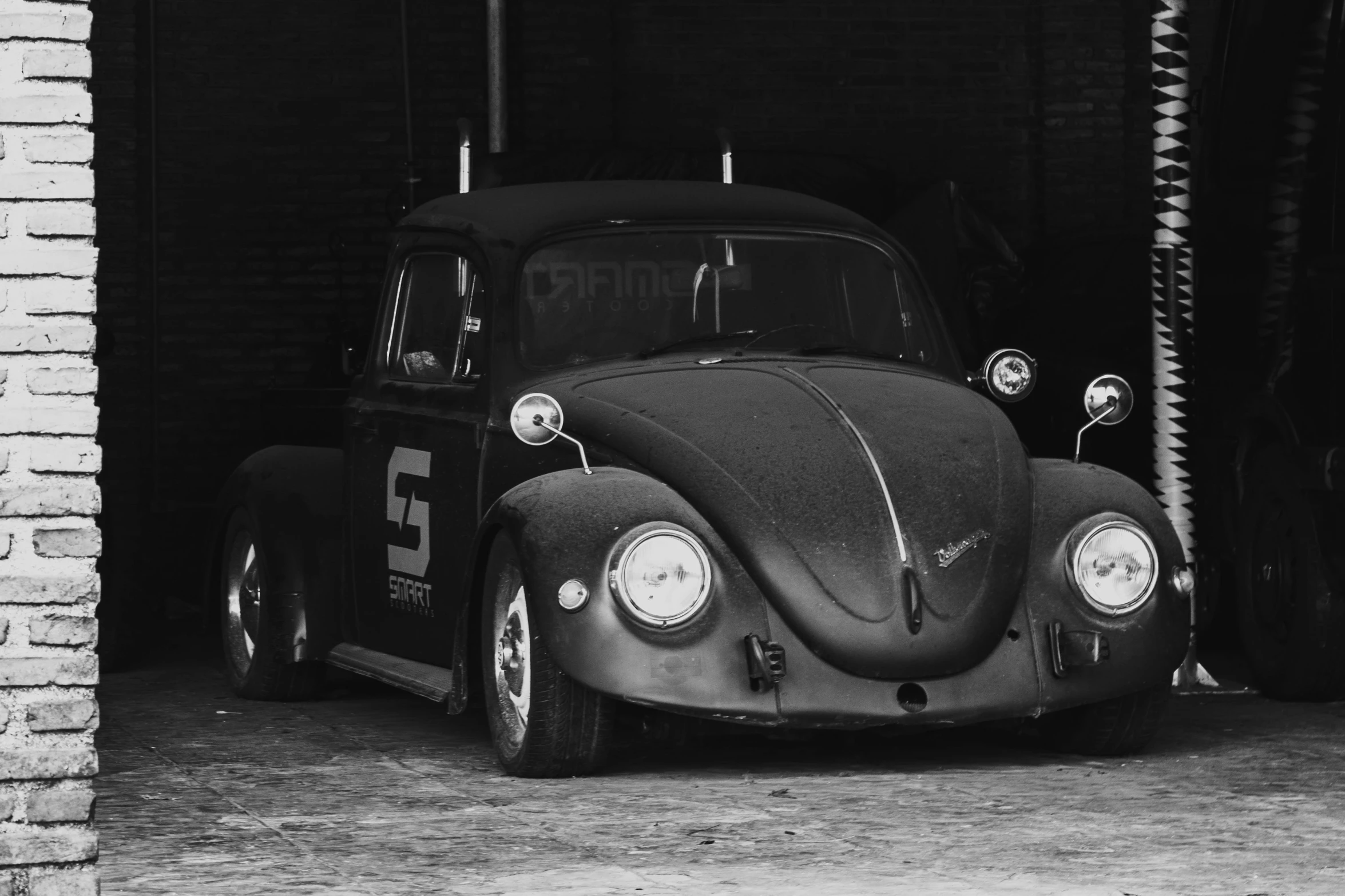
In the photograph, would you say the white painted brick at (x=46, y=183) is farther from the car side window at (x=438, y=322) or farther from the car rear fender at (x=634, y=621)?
the car side window at (x=438, y=322)

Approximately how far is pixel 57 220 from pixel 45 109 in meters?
0.20

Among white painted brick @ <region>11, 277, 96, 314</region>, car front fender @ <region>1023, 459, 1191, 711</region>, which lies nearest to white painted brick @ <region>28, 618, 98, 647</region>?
white painted brick @ <region>11, 277, 96, 314</region>

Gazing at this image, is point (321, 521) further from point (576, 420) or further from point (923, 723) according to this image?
point (923, 723)

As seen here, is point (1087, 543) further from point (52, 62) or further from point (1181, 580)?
point (52, 62)

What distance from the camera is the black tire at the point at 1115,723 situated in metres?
6.54

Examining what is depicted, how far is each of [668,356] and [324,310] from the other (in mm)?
6674

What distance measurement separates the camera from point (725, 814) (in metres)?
5.62

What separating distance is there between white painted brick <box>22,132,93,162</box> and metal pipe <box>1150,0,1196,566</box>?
515cm

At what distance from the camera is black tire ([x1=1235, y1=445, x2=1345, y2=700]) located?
8109mm

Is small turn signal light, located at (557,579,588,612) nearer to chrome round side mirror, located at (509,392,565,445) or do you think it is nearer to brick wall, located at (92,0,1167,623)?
chrome round side mirror, located at (509,392,565,445)

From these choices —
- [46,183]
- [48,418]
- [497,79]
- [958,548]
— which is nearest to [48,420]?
[48,418]

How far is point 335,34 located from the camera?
13.2m

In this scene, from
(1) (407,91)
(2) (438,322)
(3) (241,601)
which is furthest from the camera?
(1) (407,91)

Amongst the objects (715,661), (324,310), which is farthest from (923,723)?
(324,310)
